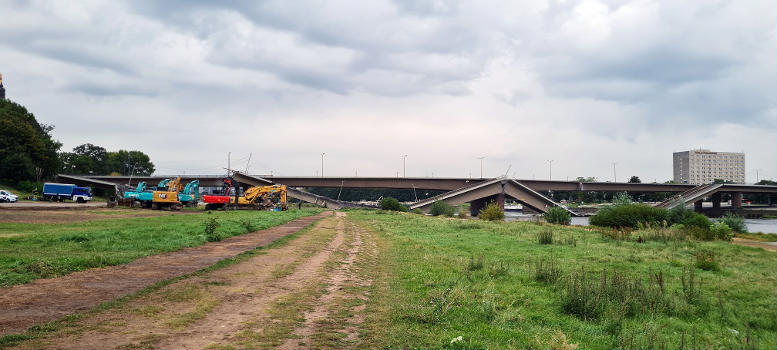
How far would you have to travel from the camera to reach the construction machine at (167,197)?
67625 mm

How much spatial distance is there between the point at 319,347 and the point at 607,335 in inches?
229

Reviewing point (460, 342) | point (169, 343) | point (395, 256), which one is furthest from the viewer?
point (395, 256)

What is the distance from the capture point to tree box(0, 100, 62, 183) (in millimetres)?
97312

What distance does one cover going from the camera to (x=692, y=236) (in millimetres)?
29828

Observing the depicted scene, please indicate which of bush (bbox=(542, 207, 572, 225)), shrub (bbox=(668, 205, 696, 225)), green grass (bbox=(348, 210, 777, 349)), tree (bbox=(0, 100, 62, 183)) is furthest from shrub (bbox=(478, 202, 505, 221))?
tree (bbox=(0, 100, 62, 183))

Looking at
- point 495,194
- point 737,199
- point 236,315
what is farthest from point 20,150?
point 737,199

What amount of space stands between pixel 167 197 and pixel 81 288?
198ft

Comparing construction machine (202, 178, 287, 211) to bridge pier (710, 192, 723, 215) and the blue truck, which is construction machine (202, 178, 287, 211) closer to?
the blue truck

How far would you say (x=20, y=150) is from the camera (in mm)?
100375

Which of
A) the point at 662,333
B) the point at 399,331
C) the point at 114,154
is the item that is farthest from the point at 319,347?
the point at 114,154

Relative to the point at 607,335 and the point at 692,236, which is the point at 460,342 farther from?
the point at 692,236

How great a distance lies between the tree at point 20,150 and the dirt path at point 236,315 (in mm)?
108436

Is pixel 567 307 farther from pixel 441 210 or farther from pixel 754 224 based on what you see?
pixel 754 224

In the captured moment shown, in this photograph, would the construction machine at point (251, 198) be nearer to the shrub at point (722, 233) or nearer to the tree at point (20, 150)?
the tree at point (20, 150)
